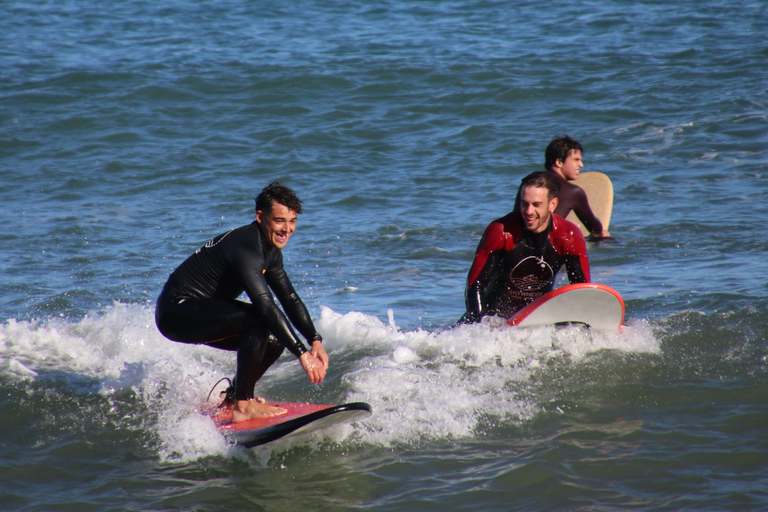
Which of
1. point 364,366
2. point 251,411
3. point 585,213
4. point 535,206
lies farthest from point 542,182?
point 585,213

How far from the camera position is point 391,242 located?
9.34 m

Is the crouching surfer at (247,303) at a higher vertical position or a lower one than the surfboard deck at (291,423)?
higher

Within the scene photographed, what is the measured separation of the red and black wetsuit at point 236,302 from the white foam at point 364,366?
51 cm

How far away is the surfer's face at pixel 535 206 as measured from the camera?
537cm

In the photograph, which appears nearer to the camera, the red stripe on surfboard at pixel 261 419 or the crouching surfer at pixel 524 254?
the red stripe on surfboard at pixel 261 419

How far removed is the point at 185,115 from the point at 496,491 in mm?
12788

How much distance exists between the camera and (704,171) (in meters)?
11.6

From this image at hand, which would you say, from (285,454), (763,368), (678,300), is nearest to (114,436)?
(285,454)

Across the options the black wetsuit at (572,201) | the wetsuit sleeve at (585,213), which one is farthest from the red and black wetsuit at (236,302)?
the wetsuit sleeve at (585,213)

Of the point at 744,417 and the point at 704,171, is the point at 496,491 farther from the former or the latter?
the point at 704,171

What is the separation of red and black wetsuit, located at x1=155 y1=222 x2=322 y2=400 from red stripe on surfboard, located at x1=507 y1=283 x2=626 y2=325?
1.73m

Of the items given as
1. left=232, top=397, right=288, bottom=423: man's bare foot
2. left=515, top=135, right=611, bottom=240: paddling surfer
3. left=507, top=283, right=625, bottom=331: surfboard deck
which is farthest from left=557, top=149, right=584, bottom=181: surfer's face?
left=232, top=397, right=288, bottom=423: man's bare foot

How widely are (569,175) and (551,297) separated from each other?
2655mm

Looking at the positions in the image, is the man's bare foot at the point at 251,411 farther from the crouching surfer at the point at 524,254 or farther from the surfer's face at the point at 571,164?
the surfer's face at the point at 571,164
